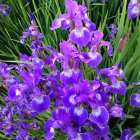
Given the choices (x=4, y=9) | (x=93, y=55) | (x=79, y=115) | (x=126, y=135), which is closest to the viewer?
(x=79, y=115)

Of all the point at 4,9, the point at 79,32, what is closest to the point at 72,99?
the point at 79,32

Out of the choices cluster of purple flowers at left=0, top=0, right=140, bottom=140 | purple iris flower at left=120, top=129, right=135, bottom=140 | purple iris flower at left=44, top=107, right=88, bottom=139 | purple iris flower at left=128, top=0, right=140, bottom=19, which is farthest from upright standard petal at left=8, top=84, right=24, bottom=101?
purple iris flower at left=128, top=0, right=140, bottom=19

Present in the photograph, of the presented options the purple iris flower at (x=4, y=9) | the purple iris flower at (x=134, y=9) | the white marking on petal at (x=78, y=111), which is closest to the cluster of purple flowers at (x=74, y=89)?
the white marking on petal at (x=78, y=111)

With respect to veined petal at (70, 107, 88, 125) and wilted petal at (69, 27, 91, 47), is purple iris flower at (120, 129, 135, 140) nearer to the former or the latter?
veined petal at (70, 107, 88, 125)

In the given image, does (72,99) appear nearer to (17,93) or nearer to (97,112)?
(97,112)

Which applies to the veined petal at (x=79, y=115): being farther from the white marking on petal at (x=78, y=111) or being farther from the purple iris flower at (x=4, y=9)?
the purple iris flower at (x=4, y=9)

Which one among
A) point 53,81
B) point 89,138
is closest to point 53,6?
point 53,81

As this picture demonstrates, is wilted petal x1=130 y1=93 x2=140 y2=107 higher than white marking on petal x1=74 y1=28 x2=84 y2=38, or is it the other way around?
white marking on petal x1=74 y1=28 x2=84 y2=38
